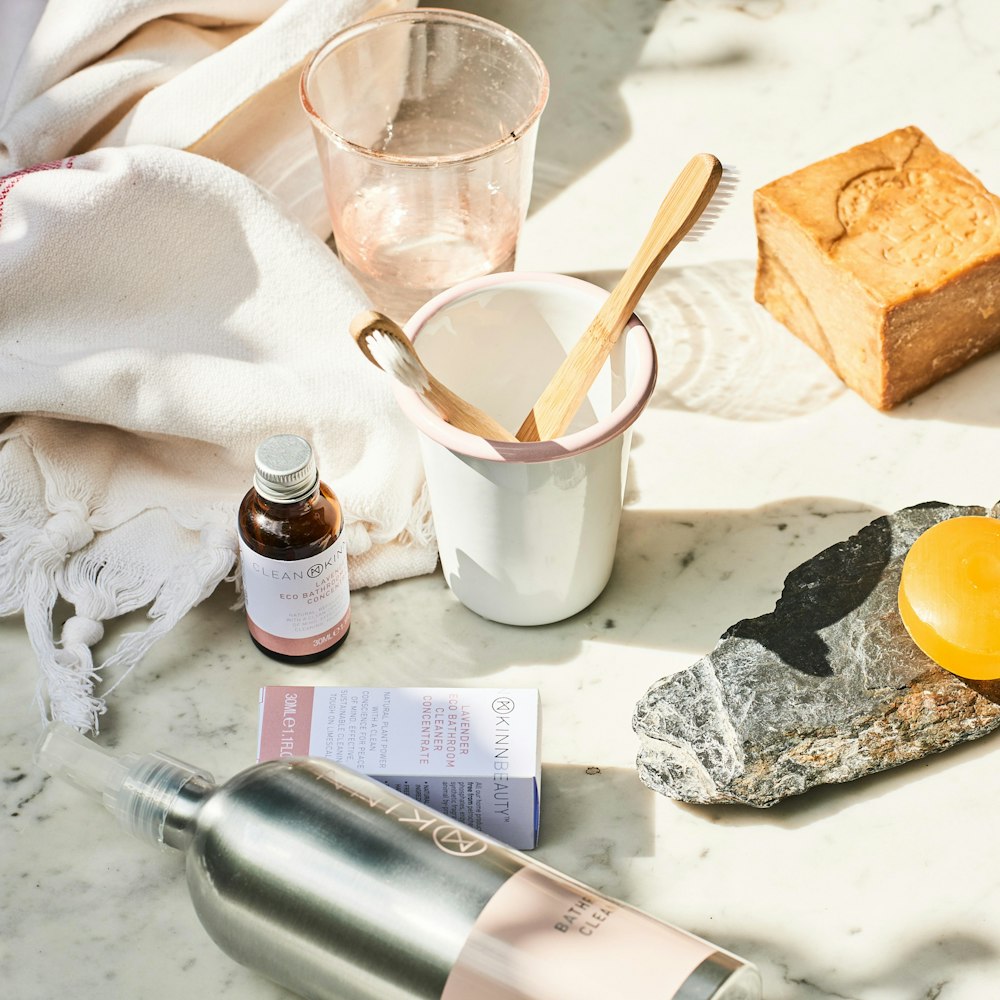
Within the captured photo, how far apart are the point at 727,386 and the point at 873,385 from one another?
94 millimetres

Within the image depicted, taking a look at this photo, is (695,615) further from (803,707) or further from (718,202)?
(718,202)

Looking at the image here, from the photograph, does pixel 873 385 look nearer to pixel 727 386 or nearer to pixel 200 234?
pixel 727 386

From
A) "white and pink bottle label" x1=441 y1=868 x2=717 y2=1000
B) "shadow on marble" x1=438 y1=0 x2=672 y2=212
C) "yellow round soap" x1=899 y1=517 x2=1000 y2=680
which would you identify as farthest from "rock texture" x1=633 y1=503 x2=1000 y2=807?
"shadow on marble" x1=438 y1=0 x2=672 y2=212

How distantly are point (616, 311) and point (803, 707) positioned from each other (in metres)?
0.22

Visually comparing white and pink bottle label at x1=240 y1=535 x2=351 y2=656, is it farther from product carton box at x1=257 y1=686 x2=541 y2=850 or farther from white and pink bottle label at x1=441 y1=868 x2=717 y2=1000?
white and pink bottle label at x1=441 y1=868 x2=717 y2=1000

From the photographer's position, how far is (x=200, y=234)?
2.72 ft

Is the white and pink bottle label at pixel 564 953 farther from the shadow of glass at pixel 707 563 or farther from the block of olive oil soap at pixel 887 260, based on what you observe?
the block of olive oil soap at pixel 887 260

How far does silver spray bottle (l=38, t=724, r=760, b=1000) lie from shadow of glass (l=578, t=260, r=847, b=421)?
1.26ft

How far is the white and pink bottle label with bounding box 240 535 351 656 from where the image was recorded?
0.70 meters

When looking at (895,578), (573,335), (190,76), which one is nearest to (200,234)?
(190,76)

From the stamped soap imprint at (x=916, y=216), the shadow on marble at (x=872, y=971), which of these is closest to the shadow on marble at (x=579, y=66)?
the stamped soap imprint at (x=916, y=216)

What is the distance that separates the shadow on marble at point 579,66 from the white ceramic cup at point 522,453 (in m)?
0.27

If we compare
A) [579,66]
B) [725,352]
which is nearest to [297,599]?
[725,352]

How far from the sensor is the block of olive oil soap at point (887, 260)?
2.68ft
